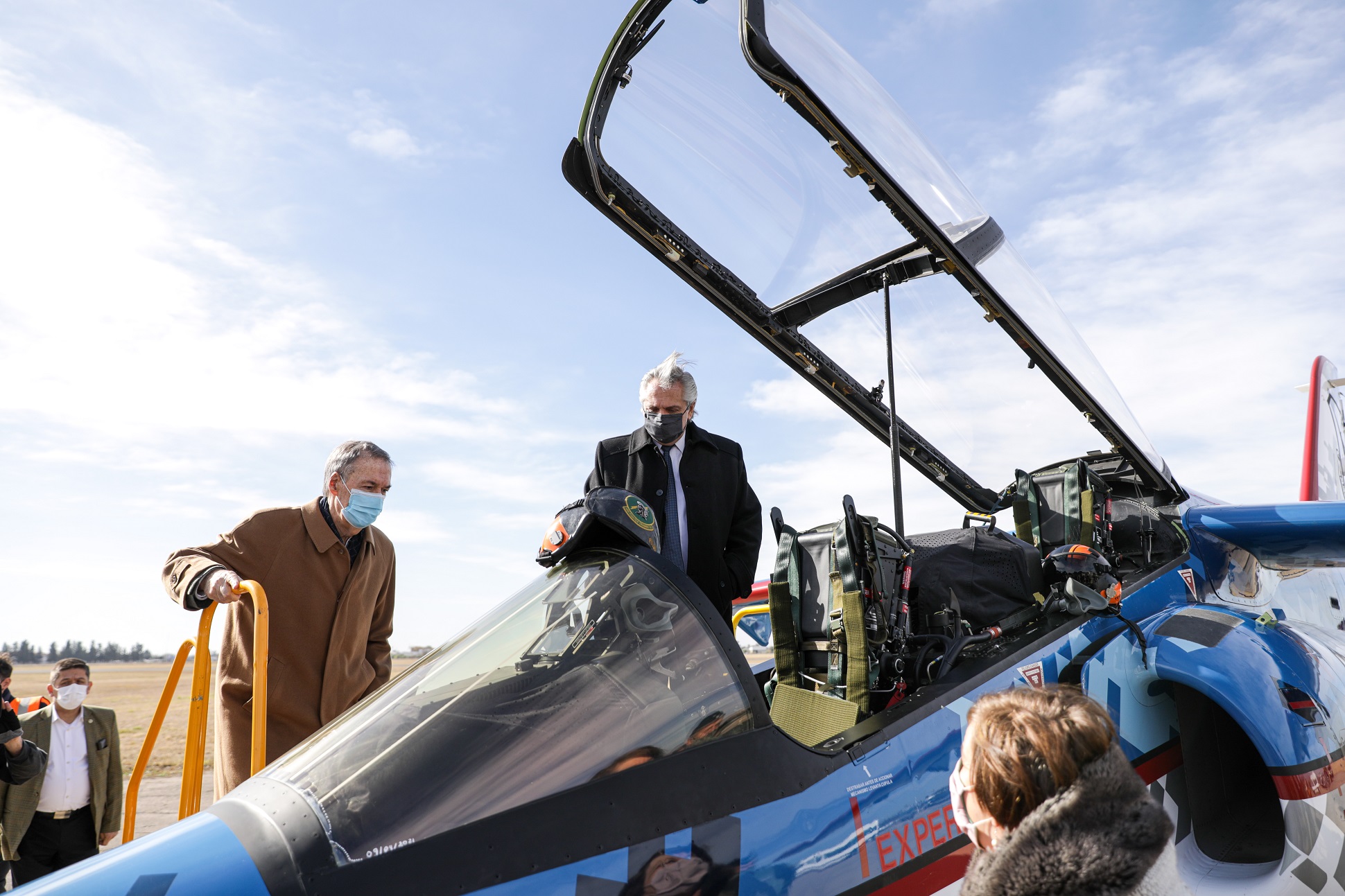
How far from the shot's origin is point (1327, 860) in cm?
294

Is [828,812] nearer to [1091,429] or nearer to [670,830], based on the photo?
[670,830]

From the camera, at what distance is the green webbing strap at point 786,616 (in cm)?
300

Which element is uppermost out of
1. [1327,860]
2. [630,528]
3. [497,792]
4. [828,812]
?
[630,528]

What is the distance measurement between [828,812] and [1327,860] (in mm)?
2098

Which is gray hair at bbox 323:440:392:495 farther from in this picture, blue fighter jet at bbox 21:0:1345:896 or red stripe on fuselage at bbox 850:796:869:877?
red stripe on fuselage at bbox 850:796:869:877

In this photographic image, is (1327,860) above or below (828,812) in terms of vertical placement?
below

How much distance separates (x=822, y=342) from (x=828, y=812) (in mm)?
3111

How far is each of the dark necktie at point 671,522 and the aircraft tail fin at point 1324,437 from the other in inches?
383

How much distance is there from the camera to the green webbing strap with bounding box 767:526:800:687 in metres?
3.00

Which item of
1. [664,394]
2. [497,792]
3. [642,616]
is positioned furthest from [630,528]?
[664,394]

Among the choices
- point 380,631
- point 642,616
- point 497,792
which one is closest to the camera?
point 497,792

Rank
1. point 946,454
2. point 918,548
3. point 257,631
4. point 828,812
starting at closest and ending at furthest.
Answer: point 828,812, point 257,631, point 918,548, point 946,454

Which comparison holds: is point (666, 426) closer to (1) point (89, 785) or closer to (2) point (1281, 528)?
(2) point (1281, 528)

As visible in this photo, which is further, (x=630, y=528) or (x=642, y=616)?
(x=630, y=528)
